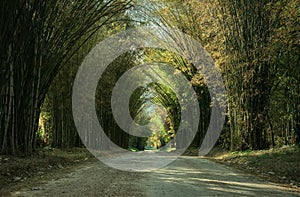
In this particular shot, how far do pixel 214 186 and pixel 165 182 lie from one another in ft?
1.81

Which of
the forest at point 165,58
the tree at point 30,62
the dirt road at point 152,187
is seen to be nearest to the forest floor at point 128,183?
the dirt road at point 152,187

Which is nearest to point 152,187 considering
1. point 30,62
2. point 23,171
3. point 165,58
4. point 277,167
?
point 23,171

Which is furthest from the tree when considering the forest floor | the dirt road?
the dirt road

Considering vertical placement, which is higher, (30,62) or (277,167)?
(30,62)

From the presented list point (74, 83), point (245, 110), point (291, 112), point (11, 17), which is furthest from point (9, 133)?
point (291, 112)

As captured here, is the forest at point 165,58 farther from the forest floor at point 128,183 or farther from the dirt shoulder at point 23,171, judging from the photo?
the forest floor at point 128,183

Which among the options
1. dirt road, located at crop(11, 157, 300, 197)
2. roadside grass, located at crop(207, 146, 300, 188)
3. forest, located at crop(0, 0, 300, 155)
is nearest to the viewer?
dirt road, located at crop(11, 157, 300, 197)

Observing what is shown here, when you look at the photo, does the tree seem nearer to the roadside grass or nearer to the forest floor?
the forest floor

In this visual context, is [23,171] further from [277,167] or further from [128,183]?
[277,167]

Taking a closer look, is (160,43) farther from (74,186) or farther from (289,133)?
(74,186)

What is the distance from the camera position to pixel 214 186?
12.2ft

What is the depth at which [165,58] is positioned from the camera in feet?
48.5

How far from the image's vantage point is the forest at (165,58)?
5461 mm

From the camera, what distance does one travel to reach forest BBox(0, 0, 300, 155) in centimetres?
546
